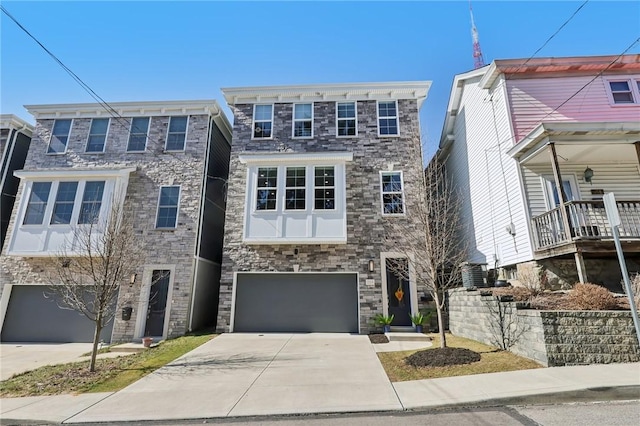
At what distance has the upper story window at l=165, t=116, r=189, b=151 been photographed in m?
13.5

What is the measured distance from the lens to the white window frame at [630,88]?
1095 cm

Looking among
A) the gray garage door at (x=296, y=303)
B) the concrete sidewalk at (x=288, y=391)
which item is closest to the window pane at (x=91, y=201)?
the gray garage door at (x=296, y=303)

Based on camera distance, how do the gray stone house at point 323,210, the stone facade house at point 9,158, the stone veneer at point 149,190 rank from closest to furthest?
the gray stone house at point 323,210 → the stone veneer at point 149,190 → the stone facade house at point 9,158

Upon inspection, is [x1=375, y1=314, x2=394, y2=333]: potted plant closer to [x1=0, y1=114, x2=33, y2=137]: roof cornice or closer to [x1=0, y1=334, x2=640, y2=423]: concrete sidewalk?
[x1=0, y1=334, x2=640, y2=423]: concrete sidewalk

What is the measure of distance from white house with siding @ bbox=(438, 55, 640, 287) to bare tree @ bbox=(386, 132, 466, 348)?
1.57 m

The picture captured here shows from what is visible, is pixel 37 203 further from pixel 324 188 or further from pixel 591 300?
pixel 591 300

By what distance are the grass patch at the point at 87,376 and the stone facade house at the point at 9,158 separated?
9.52 meters

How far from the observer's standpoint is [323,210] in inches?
469

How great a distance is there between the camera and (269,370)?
6.91 m

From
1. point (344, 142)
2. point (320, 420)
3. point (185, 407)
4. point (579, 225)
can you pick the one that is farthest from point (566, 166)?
point (185, 407)

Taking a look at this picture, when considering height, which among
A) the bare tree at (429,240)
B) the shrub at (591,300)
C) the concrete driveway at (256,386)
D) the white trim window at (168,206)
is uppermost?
the white trim window at (168,206)

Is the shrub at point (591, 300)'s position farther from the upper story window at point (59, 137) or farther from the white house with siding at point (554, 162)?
the upper story window at point (59, 137)

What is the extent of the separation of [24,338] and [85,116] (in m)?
9.32

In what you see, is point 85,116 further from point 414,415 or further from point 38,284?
point 414,415
